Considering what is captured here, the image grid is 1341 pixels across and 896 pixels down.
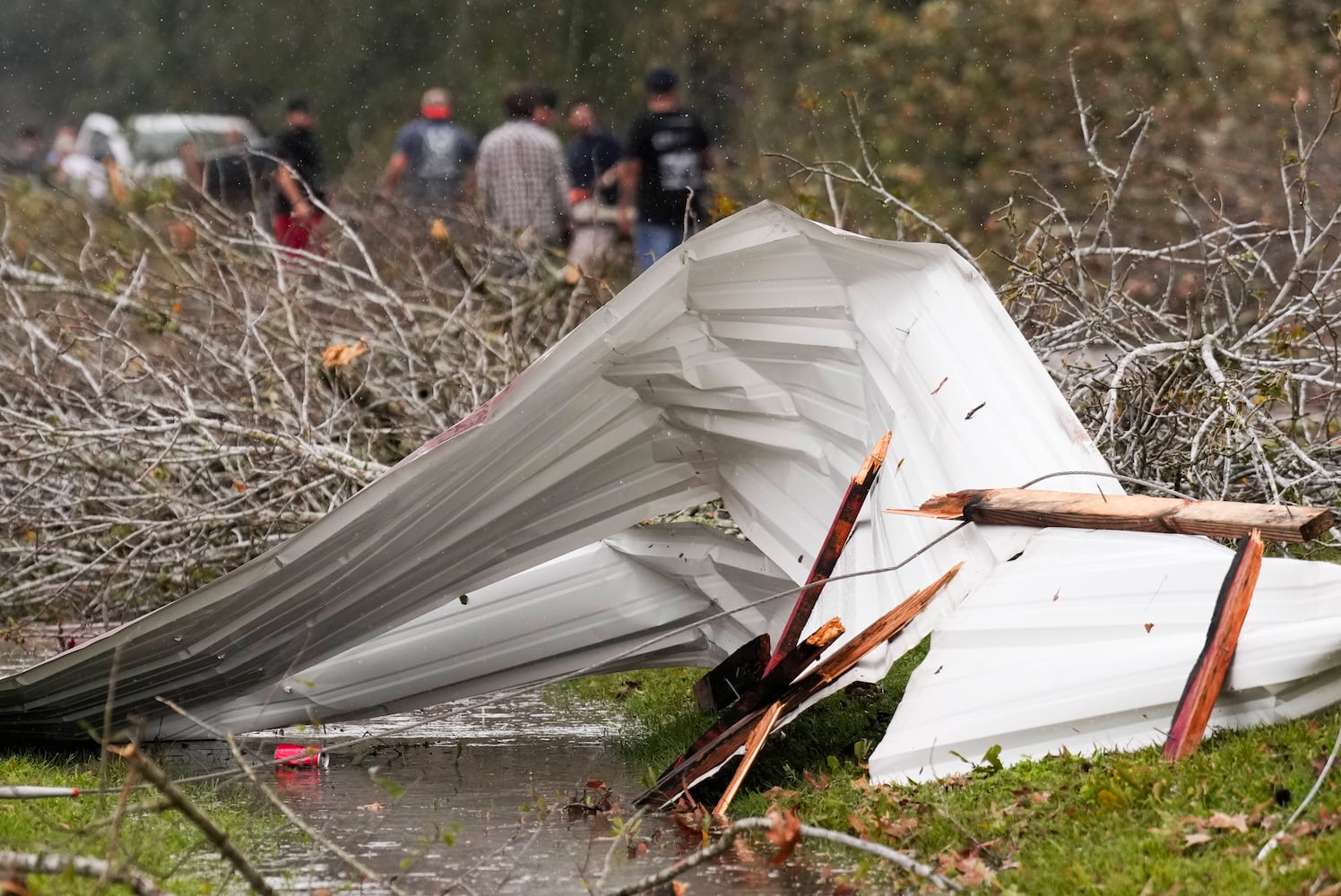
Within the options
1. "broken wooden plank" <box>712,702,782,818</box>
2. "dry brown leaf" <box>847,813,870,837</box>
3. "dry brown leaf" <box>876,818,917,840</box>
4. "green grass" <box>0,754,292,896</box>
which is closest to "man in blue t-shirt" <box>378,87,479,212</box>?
"green grass" <box>0,754,292,896</box>

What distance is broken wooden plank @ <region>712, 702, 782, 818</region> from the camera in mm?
4930

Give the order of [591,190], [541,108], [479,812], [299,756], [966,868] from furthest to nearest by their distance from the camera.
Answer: [541,108]
[591,190]
[299,756]
[479,812]
[966,868]

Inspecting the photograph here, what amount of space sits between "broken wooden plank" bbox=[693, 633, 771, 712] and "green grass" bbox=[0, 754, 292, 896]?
179 centimetres

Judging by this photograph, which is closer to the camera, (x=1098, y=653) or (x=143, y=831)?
(x=1098, y=653)

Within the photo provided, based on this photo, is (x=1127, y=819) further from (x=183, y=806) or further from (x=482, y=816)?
(x=183, y=806)

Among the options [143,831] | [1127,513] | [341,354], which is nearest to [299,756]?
[143,831]

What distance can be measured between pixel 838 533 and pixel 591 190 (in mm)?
7970

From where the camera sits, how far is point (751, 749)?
499cm

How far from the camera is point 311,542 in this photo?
17.2 ft

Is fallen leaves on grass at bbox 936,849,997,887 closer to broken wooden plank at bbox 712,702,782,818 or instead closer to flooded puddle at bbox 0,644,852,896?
flooded puddle at bbox 0,644,852,896

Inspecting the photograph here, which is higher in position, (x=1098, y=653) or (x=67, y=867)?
(x=67, y=867)

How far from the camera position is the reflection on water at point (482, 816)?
14.1ft

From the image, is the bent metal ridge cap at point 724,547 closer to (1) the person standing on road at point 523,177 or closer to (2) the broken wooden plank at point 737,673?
(2) the broken wooden plank at point 737,673

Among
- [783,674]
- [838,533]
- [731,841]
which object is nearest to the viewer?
[731,841]
